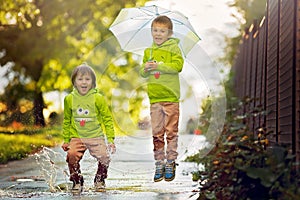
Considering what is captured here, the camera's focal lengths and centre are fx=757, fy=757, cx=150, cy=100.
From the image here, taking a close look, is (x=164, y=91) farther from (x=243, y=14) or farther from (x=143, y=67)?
(x=243, y=14)

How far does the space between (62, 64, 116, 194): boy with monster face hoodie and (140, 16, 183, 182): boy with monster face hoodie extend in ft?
1.53

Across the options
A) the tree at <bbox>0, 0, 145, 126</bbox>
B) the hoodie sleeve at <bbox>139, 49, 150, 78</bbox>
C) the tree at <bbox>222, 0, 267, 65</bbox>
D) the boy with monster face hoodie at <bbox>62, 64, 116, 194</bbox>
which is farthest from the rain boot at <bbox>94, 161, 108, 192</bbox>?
the tree at <bbox>0, 0, 145, 126</bbox>

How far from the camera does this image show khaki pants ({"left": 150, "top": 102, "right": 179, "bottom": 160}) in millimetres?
6242

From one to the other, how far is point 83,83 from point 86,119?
0.34 m

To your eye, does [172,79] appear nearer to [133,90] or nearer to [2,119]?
[133,90]

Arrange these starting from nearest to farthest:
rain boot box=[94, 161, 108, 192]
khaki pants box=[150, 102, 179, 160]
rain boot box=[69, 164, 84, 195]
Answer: khaki pants box=[150, 102, 179, 160] < rain boot box=[69, 164, 84, 195] < rain boot box=[94, 161, 108, 192]

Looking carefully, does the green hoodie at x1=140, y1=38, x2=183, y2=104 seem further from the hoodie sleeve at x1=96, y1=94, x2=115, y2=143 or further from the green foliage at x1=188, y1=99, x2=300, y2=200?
the green foliage at x1=188, y1=99, x2=300, y2=200

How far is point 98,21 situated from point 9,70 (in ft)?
13.6

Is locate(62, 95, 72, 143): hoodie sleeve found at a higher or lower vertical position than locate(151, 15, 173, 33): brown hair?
lower

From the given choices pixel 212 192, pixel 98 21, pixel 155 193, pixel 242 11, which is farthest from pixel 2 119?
pixel 212 192

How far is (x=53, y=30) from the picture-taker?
72.4 feet

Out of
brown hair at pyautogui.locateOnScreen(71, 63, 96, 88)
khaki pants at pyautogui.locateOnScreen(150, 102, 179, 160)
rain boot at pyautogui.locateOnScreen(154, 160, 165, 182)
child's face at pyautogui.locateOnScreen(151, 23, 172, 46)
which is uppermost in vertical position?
child's face at pyautogui.locateOnScreen(151, 23, 172, 46)

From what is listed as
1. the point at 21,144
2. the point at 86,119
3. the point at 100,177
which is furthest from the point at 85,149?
the point at 21,144

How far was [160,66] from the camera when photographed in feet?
20.0
